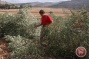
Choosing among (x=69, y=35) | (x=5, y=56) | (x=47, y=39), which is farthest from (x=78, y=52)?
(x=5, y=56)

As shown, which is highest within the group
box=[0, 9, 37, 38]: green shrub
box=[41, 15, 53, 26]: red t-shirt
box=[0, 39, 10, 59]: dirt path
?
box=[41, 15, 53, 26]: red t-shirt

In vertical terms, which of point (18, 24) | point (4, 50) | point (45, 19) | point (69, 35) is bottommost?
point (4, 50)

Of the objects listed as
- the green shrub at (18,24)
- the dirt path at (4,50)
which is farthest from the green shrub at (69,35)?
the green shrub at (18,24)

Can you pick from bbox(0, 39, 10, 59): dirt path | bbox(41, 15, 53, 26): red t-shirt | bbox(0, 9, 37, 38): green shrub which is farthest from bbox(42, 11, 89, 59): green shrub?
bbox(0, 9, 37, 38): green shrub

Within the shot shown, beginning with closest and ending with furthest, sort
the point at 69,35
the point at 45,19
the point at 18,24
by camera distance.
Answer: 1. the point at 69,35
2. the point at 45,19
3. the point at 18,24

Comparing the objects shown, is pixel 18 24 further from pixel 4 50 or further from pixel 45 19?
pixel 45 19

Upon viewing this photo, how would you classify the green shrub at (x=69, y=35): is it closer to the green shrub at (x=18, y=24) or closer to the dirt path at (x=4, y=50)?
the dirt path at (x=4, y=50)

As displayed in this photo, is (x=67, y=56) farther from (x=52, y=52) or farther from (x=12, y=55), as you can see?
(x=12, y=55)

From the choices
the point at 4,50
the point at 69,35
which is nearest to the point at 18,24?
the point at 4,50

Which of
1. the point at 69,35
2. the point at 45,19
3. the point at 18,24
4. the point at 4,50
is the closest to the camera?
the point at 69,35

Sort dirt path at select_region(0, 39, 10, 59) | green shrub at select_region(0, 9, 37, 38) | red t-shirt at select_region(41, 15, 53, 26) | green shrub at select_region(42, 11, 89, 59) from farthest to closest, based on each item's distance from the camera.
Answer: green shrub at select_region(0, 9, 37, 38) → dirt path at select_region(0, 39, 10, 59) → red t-shirt at select_region(41, 15, 53, 26) → green shrub at select_region(42, 11, 89, 59)

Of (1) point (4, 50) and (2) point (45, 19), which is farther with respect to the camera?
(1) point (4, 50)

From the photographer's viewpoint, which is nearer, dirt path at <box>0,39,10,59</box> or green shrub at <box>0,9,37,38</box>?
dirt path at <box>0,39,10,59</box>

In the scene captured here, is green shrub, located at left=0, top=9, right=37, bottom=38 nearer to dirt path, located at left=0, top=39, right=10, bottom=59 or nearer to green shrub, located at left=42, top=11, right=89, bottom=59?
dirt path, located at left=0, top=39, right=10, bottom=59
